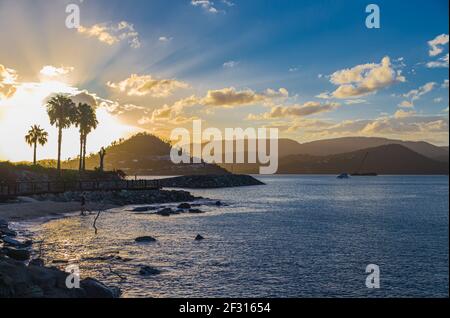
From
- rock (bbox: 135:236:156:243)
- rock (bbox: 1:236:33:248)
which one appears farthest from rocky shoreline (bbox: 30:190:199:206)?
rock (bbox: 1:236:33:248)

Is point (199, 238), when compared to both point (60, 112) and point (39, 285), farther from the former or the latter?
point (60, 112)

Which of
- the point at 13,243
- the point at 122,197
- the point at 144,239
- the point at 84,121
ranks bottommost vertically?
the point at 144,239

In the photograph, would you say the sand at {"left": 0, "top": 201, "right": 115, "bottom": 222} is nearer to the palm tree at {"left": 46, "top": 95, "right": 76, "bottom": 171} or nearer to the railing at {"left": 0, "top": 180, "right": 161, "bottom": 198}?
the railing at {"left": 0, "top": 180, "right": 161, "bottom": 198}

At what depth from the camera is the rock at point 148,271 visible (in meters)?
22.0

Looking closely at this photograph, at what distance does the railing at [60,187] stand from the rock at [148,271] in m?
35.1

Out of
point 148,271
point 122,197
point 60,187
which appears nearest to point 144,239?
point 148,271

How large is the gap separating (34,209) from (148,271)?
102ft

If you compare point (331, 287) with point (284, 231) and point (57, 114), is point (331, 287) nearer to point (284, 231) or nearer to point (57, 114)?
point (284, 231)

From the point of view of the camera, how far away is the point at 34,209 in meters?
46.8

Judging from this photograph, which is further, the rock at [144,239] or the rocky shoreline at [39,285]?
the rock at [144,239]

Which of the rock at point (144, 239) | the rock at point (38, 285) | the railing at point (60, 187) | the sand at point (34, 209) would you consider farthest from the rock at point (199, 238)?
the railing at point (60, 187)

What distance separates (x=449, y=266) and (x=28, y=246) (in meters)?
31.1

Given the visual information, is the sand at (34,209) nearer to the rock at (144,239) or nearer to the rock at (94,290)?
the rock at (144,239)
